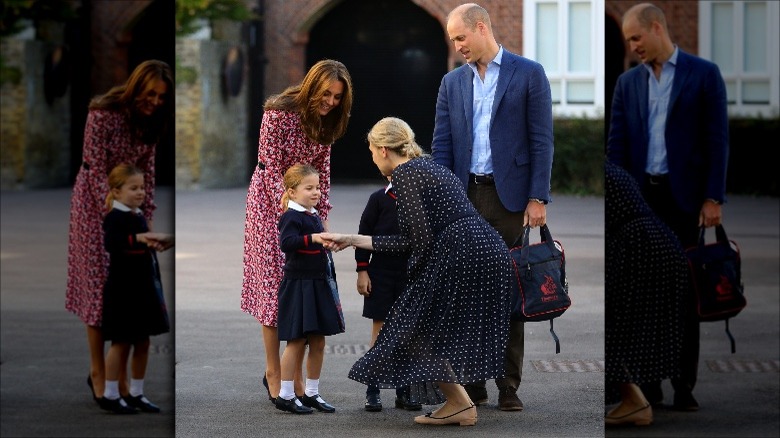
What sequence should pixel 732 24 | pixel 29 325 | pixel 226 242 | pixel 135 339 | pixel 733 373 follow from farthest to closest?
pixel 29 325 → pixel 733 373 → pixel 732 24 → pixel 226 242 → pixel 135 339

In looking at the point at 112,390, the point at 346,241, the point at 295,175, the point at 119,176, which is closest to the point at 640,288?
the point at 346,241

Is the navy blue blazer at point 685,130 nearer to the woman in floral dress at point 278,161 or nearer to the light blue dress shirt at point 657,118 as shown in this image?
the light blue dress shirt at point 657,118

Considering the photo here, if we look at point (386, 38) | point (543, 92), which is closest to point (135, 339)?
point (386, 38)

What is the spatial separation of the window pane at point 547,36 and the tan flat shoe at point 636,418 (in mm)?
995

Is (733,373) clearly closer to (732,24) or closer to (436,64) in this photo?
(732,24)

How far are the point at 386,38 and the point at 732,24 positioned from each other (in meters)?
1.30

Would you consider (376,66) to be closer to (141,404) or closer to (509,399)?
(509,399)

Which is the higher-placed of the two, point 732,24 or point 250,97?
point 732,24

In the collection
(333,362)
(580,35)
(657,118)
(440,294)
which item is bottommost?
(333,362)

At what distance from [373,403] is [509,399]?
401 mm

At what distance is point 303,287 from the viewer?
406 cm

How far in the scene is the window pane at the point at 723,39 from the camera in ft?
14.3

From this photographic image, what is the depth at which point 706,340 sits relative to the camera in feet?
17.5

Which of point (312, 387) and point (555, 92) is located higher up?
point (555, 92)
